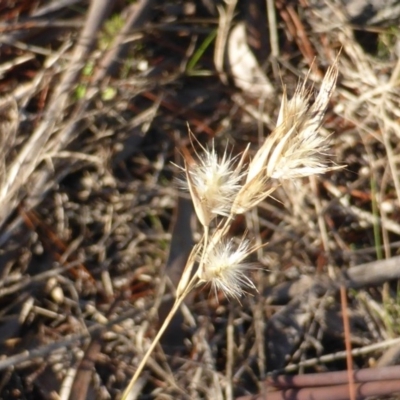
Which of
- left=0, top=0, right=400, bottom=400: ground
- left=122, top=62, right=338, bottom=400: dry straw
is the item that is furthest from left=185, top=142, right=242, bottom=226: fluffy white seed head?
left=0, top=0, right=400, bottom=400: ground

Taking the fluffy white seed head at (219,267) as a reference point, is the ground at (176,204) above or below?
below

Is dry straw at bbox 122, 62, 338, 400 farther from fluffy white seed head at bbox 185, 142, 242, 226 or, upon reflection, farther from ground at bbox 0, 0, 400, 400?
ground at bbox 0, 0, 400, 400

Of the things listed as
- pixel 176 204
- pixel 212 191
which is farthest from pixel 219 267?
pixel 176 204

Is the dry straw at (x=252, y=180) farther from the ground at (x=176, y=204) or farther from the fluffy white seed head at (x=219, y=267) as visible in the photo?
the ground at (x=176, y=204)

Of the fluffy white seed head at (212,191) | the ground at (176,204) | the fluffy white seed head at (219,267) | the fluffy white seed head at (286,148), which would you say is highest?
the fluffy white seed head at (286,148)

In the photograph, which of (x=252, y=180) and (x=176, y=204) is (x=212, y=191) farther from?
(x=176, y=204)

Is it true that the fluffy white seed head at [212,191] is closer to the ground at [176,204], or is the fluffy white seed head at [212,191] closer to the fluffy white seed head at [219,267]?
the fluffy white seed head at [219,267]

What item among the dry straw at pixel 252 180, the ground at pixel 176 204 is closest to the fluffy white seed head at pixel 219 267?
the dry straw at pixel 252 180

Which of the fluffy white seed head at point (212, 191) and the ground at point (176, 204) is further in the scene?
the ground at point (176, 204)

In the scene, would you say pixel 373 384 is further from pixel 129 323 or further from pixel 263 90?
pixel 263 90

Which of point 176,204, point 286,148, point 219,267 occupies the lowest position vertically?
point 176,204

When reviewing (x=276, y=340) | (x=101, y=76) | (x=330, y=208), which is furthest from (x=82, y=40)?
(x=276, y=340)

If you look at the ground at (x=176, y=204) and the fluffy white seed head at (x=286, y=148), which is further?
the ground at (x=176, y=204)
